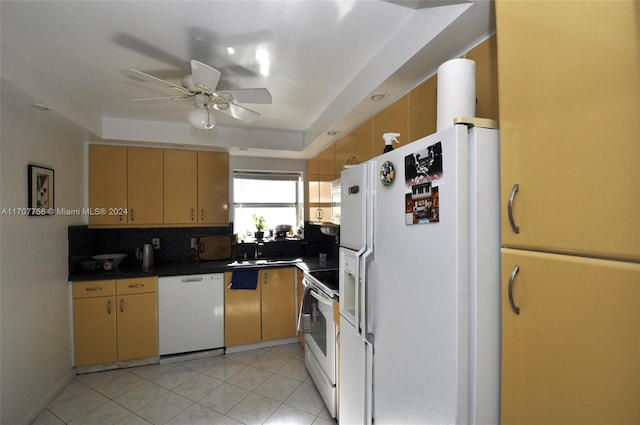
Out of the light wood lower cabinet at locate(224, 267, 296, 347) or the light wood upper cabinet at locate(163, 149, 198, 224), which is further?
the light wood upper cabinet at locate(163, 149, 198, 224)

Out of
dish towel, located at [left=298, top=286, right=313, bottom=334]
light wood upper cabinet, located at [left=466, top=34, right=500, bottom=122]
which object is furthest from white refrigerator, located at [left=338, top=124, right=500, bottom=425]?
dish towel, located at [left=298, top=286, right=313, bottom=334]

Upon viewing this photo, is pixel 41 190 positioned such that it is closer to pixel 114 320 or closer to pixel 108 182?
pixel 108 182

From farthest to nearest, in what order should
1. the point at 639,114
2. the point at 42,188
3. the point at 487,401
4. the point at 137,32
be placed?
the point at 42,188 < the point at 137,32 < the point at 487,401 < the point at 639,114

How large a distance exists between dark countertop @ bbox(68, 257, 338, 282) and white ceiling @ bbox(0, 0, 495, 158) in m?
1.44

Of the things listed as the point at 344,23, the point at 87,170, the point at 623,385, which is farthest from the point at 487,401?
the point at 87,170

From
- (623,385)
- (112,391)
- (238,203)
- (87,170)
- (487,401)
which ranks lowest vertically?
(112,391)

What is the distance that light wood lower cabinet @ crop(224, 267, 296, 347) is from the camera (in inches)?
122

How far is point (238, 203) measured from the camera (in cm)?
381

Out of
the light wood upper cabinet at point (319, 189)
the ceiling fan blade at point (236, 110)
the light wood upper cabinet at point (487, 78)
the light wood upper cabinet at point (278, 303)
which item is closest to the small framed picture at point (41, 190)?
the ceiling fan blade at point (236, 110)

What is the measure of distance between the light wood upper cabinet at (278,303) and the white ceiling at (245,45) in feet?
5.68

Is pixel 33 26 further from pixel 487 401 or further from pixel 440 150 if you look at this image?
pixel 487 401

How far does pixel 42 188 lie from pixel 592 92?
10.8 ft

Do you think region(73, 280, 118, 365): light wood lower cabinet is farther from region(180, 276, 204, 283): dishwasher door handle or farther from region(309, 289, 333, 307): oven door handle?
region(309, 289, 333, 307): oven door handle

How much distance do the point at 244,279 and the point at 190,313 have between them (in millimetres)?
638
